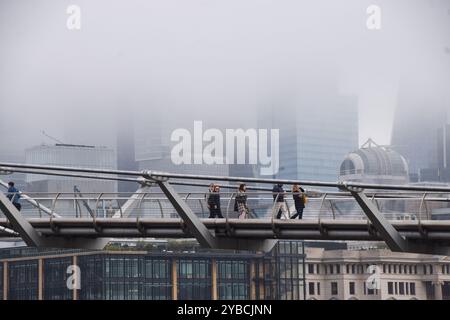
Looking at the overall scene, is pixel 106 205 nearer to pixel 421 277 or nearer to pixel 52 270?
pixel 52 270

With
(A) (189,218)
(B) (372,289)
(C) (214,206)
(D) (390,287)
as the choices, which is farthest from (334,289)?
(A) (189,218)

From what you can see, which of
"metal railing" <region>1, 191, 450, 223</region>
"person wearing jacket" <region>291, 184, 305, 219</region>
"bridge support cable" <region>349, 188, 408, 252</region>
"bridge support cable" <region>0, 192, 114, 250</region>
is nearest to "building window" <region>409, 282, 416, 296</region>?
"metal railing" <region>1, 191, 450, 223</region>

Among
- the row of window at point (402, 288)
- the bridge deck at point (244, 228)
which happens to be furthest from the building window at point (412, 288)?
the bridge deck at point (244, 228)

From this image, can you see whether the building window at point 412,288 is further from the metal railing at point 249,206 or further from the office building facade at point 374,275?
the metal railing at point 249,206

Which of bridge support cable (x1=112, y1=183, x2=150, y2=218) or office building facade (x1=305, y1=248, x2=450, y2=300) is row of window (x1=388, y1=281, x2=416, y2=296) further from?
bridge support cable (x1=112, y1=183, x2=150, y2=218)

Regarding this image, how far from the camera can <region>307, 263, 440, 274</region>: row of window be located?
165m

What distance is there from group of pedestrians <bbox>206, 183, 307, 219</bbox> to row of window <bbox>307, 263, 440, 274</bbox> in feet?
444

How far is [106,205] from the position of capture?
3234 centimetres

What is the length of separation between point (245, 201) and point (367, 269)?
14019 centimetres

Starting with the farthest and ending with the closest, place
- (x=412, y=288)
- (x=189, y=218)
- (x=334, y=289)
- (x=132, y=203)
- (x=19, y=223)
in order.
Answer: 1. (x=334, y=289)
2. (x=412, y=288)
3. (x=132, y=203)
4. (x=19, y=223)
5. (x=189, y=218)

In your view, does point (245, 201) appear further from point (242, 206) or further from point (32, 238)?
point (32, 238)

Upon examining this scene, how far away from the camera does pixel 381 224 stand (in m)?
28.4
